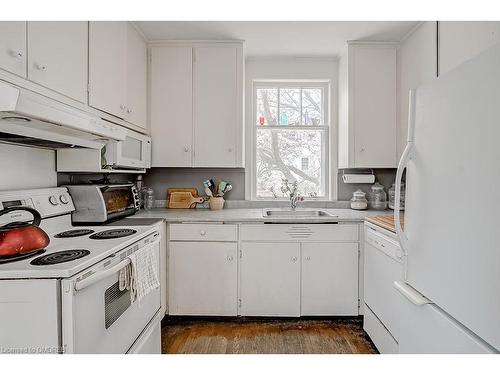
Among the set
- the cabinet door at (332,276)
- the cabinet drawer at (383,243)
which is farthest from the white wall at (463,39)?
the cabinet door at (332,276)

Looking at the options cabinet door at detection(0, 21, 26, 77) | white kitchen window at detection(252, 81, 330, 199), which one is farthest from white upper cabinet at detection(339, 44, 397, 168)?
cabinet door at detection(0, 21, 26, 77)

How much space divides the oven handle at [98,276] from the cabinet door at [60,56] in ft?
3.00

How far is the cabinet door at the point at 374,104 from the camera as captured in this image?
8.69 feet

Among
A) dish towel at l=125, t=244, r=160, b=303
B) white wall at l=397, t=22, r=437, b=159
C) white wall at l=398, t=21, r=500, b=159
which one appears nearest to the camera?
dish towel at l=125, t=244, r=160, b=303

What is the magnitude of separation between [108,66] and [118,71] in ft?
0.43

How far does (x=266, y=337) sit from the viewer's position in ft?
7.22

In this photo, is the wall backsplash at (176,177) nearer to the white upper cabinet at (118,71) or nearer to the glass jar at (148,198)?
the glass jar at (148,198)

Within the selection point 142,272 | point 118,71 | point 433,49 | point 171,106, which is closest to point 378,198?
point 433,49

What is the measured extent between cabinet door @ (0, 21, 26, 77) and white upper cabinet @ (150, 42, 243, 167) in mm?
1385

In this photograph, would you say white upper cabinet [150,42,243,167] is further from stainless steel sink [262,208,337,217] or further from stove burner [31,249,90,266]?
stove burner [31,249,90,266]

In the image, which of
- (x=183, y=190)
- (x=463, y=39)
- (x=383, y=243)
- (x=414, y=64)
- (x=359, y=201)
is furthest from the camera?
(x=183, y=190)

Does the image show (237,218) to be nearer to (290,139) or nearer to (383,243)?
(383,243)

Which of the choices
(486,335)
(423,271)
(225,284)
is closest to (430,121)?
(423,271)

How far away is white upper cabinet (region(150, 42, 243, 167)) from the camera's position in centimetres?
266
